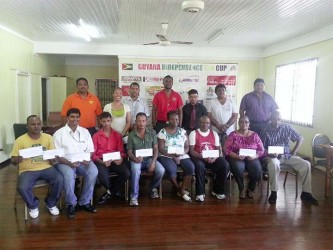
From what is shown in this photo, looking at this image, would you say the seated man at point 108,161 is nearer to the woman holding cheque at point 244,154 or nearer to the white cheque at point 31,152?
the white cheque at point 31,152

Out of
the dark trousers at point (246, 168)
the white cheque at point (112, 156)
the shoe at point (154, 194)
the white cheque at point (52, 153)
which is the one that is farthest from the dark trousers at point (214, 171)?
the white cheque at point (52, 153)

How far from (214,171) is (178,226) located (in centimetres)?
107

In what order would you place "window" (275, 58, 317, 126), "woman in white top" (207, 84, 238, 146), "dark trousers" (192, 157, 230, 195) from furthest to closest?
"window" (275, 58, 317, 126) → "woman in white top" (207, 84, 238, 146) → "dark trousers" (192, 157, 230, 195)

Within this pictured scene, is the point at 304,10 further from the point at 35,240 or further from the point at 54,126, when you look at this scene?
the point at 54,126

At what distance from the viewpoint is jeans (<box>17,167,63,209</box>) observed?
3162 mm

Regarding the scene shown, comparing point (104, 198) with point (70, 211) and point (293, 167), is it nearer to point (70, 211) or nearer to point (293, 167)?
point (70, 211)

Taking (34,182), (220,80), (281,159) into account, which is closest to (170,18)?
(220,80)

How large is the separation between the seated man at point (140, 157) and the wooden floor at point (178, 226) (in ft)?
0.86

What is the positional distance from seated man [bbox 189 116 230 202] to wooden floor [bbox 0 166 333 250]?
0.55ft

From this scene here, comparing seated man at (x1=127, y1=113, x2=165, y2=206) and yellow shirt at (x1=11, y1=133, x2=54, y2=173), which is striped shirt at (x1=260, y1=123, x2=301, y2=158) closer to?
seated man at (x1=127, y1=113, x2=165, y2=206)

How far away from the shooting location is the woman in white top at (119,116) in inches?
165

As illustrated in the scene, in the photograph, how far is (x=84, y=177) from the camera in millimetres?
3498

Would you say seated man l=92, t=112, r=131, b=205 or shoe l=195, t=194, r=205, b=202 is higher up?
seated man l=92, t=112, r=131, b=205

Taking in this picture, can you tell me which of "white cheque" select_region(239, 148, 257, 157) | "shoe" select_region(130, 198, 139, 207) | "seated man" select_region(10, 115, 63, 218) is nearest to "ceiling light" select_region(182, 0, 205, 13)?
"white cheque" select_region(239, 148, 257, 157)
